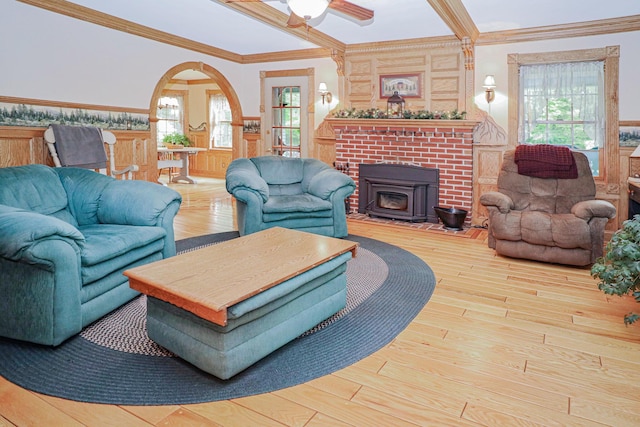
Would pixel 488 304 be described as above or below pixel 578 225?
below

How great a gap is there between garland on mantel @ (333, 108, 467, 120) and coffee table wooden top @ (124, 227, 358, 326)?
129 inches

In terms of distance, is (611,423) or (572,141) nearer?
(611,423)

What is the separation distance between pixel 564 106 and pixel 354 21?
2.53 m

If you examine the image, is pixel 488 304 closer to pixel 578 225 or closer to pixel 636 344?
pixel 636 344

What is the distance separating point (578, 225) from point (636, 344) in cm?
148

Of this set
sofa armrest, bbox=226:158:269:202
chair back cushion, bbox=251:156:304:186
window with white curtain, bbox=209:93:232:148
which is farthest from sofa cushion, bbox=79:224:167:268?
window with white curtain, bbox=209:93:232:148

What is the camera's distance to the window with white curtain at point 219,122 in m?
10.7

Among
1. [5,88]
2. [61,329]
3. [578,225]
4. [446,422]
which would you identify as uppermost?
[5,88]

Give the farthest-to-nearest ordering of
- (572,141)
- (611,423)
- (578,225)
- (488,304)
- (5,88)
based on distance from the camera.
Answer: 1. (572,141)
2. (5,88)
3. (578,225)
4. (488,304)
5. (611,423)

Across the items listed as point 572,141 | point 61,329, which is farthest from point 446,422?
point 572,141

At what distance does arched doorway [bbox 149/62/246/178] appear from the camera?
20.2ft

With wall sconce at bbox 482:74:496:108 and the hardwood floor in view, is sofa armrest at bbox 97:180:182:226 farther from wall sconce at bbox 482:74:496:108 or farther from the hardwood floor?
wall sconce at bbox 482:74:496:108

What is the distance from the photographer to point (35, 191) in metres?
3.01

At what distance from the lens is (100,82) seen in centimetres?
541
